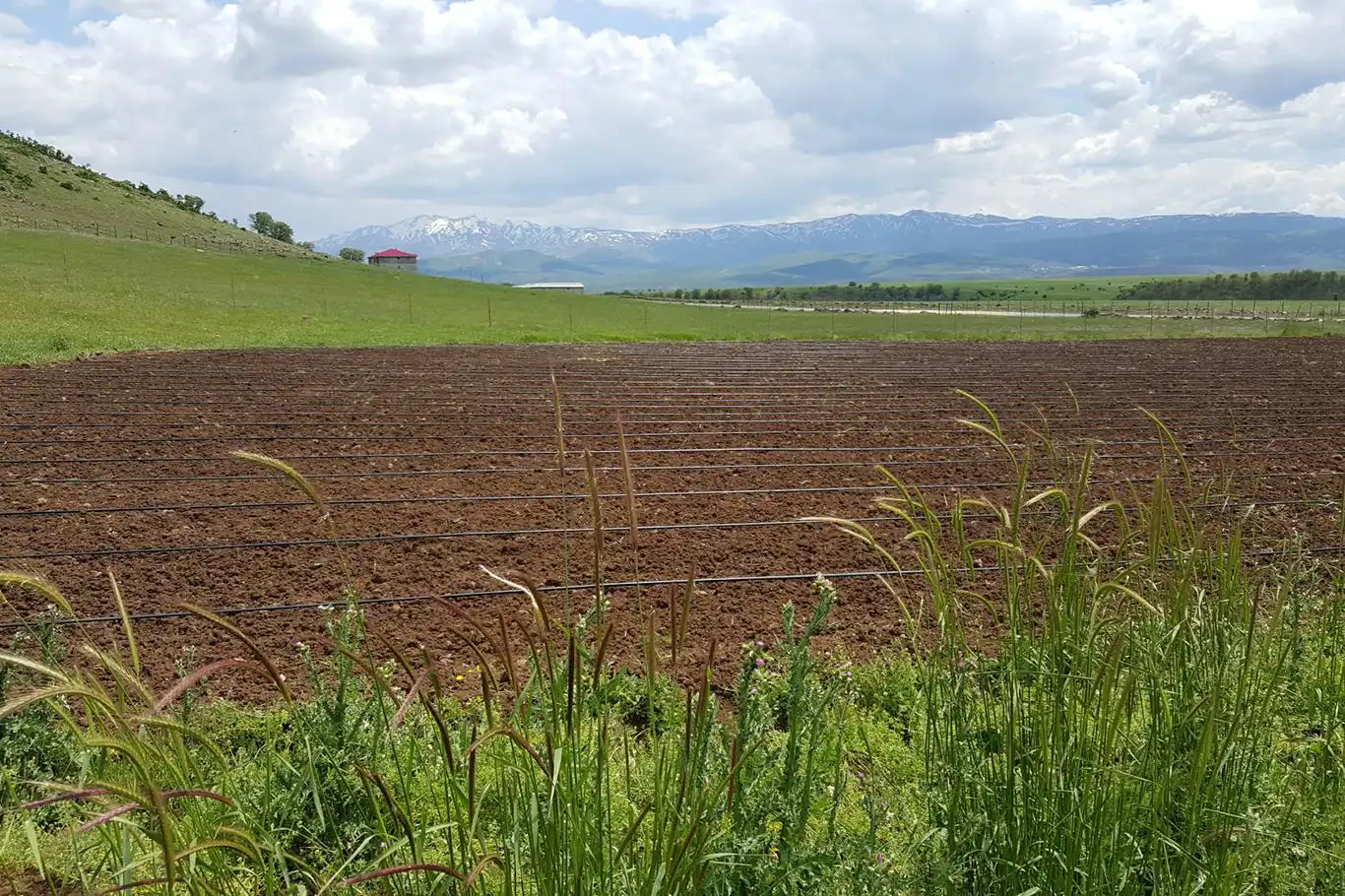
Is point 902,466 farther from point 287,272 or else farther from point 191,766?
point 287,272

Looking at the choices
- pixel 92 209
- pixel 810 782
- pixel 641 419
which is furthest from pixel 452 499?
pixel 92 209

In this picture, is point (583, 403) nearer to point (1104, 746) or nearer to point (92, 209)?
→ point (1104, 746)

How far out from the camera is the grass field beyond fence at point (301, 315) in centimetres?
2861

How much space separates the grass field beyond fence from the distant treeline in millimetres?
64295

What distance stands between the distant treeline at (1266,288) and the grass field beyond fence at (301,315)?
211ft

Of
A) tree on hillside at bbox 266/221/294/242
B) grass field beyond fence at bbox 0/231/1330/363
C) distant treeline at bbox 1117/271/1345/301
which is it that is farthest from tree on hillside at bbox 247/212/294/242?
distant treeline at bbox 1117/271/1345/301

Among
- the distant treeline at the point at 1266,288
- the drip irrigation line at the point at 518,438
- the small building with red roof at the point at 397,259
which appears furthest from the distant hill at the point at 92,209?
the distant treeline at the point at 1266,288

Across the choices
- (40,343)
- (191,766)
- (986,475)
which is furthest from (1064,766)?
(40,343)

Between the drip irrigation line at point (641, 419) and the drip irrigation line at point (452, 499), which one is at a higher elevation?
the drip irrigation line at point (641, 419)

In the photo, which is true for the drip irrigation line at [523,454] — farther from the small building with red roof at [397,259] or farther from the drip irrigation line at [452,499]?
the small building with red roof at [397,259]

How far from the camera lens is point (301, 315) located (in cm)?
3838

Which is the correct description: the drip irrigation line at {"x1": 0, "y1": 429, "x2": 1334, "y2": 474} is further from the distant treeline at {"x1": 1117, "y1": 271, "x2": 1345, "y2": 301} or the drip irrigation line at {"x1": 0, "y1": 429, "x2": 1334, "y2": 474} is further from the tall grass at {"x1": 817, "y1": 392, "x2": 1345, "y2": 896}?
the distant treeline at {"x1": 1117, "y1": 271, "x2": 1345, "y2": 301}

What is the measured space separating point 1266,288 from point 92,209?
10900 cm

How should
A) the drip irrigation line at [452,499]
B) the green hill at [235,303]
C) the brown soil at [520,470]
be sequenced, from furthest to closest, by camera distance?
1. the green hill at [235,303]
2. the drip irrigation line at [452,499]
3. the brown soil at [520,470]
